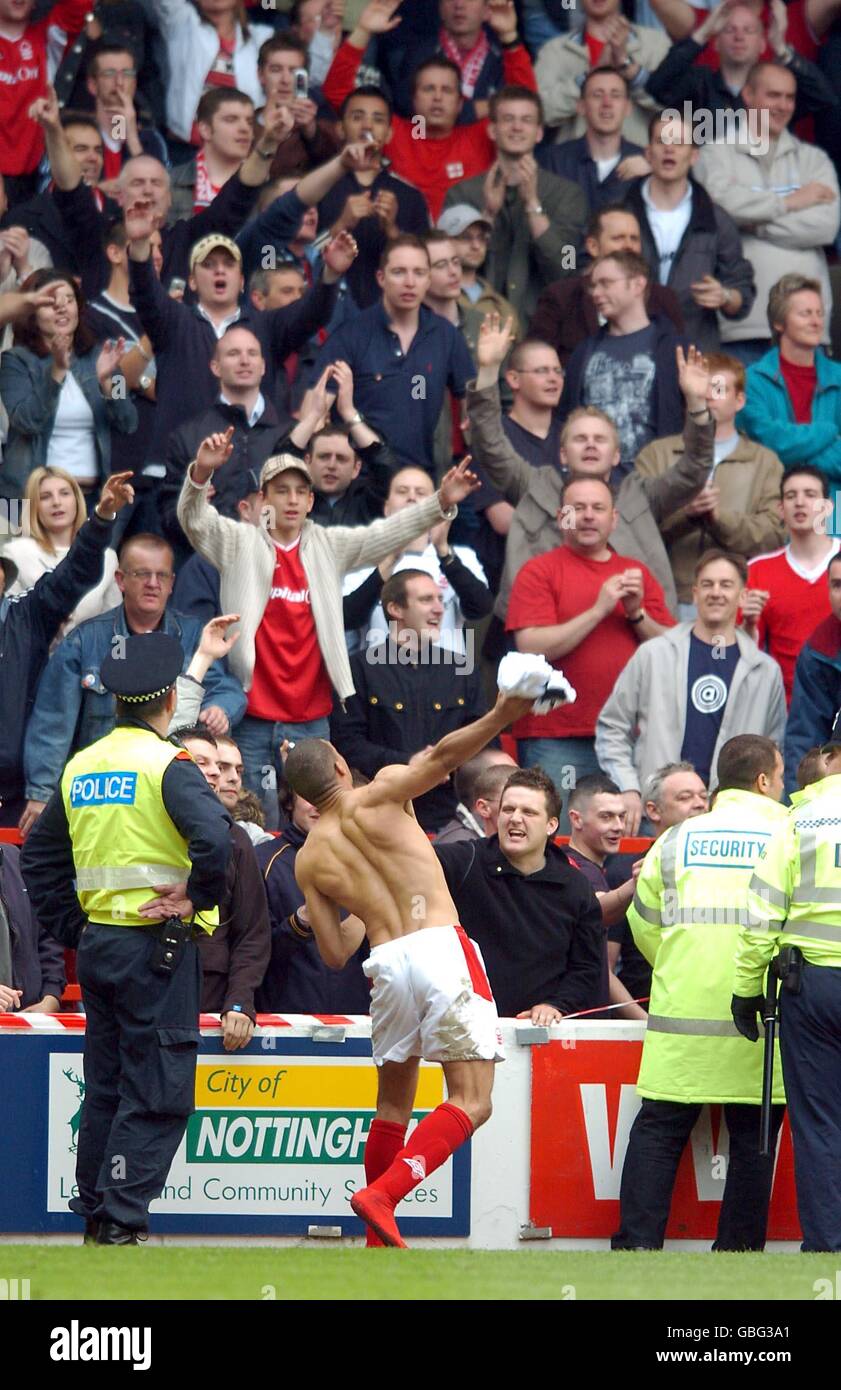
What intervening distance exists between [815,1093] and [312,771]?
216 cm

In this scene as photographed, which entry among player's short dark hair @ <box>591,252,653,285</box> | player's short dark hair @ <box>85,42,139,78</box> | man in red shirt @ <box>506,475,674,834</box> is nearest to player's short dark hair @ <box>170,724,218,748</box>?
man in red shirt @ <box>506,475,674,834</box>

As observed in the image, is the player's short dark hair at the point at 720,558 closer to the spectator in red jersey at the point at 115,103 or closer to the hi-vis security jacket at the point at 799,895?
the hi-vis security jacket at the point at 799,895

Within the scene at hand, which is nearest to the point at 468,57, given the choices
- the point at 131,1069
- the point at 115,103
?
the point at 115,103

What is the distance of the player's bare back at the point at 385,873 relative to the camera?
8141 millimetres

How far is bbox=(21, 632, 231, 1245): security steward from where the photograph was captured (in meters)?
7.92

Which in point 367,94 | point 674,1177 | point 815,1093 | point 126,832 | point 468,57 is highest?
point 468,57

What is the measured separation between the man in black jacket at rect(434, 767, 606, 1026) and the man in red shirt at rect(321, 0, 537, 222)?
6813mm

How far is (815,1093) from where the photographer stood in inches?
324

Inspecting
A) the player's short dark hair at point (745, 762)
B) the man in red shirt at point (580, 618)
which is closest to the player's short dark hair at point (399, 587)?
the man in red shirt at point (580, 618)

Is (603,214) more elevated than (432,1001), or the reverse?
(603,214)

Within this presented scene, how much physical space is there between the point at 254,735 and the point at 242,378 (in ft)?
7.28

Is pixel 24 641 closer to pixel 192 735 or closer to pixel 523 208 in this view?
pixel 192 735

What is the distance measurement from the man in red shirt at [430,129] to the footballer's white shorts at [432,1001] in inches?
319

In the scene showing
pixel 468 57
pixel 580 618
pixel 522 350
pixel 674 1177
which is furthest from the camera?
pixel 468 57
